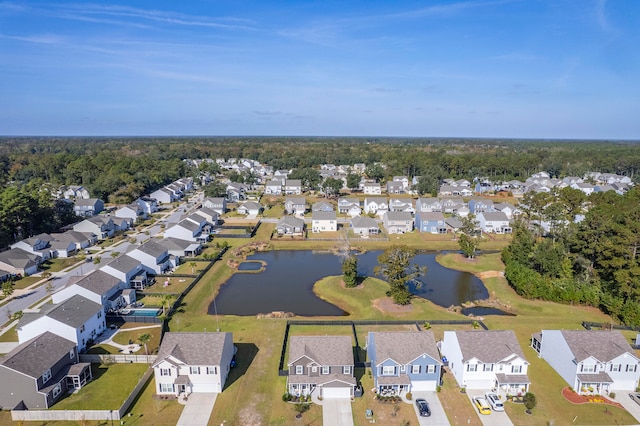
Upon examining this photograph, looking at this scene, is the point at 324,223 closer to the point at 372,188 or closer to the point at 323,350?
the point at 372,188

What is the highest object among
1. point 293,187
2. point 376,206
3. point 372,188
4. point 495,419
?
point 372,188

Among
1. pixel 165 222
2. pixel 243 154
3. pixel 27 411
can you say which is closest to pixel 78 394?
pixel 27 411

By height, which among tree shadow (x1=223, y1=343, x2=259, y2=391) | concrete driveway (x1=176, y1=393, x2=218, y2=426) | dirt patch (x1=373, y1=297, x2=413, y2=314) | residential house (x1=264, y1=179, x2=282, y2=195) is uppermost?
residential house (x1=264, y1=179, x2=282, y2=195)

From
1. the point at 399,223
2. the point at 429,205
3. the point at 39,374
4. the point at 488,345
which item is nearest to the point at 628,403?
the point at 488,345

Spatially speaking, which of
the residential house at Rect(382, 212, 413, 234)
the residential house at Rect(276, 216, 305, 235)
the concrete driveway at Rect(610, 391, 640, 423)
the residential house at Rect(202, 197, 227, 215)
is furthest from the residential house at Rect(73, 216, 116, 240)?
the concrete driveway at Rect(610, 391, 640, 423)

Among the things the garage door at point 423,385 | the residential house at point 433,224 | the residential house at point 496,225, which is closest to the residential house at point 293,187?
the residential house at point 433,224

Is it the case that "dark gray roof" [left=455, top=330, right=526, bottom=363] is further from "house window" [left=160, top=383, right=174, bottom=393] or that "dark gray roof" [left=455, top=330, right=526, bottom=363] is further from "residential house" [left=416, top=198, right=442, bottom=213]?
"residential house" [left=416, top=198, right=442, bottom=213]
